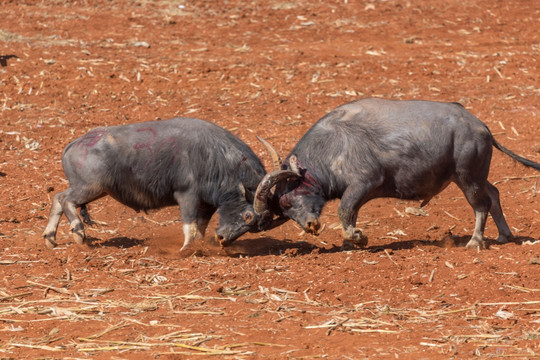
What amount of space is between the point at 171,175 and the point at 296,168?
1.41 meters

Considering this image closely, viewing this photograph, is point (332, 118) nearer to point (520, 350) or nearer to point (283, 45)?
point (520, 350)

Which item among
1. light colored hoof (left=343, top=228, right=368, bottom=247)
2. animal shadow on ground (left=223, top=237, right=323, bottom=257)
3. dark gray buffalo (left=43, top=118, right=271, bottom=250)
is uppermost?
dark gray buffalo (left=43, top=118, right=271, bottom=250)

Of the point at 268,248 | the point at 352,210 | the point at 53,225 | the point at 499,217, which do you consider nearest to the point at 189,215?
the point at 268,248

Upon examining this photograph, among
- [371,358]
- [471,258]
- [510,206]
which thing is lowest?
[510,206]

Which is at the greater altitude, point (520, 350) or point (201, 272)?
point (520, 350)

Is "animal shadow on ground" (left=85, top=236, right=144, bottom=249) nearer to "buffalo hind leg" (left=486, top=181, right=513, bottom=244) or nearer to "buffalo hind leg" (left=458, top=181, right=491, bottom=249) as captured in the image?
"buffalo hind leg" (left=458, top=181, right=491, bottom=249)

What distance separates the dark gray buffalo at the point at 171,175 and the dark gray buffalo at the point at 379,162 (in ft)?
1.43

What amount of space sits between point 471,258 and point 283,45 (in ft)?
33.8

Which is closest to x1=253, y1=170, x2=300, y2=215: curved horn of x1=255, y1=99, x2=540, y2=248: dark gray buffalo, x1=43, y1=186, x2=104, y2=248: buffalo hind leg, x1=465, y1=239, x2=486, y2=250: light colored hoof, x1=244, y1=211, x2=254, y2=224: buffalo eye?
x1=255, y1=99, x2=540, y2=248: dark gray buffalo

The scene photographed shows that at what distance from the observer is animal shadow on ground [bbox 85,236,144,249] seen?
368 inches

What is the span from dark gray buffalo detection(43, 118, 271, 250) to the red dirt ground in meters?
0.41

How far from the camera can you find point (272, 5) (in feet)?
65.9

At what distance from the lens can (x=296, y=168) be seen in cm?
895

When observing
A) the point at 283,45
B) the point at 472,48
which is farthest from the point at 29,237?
the point at 472,48
